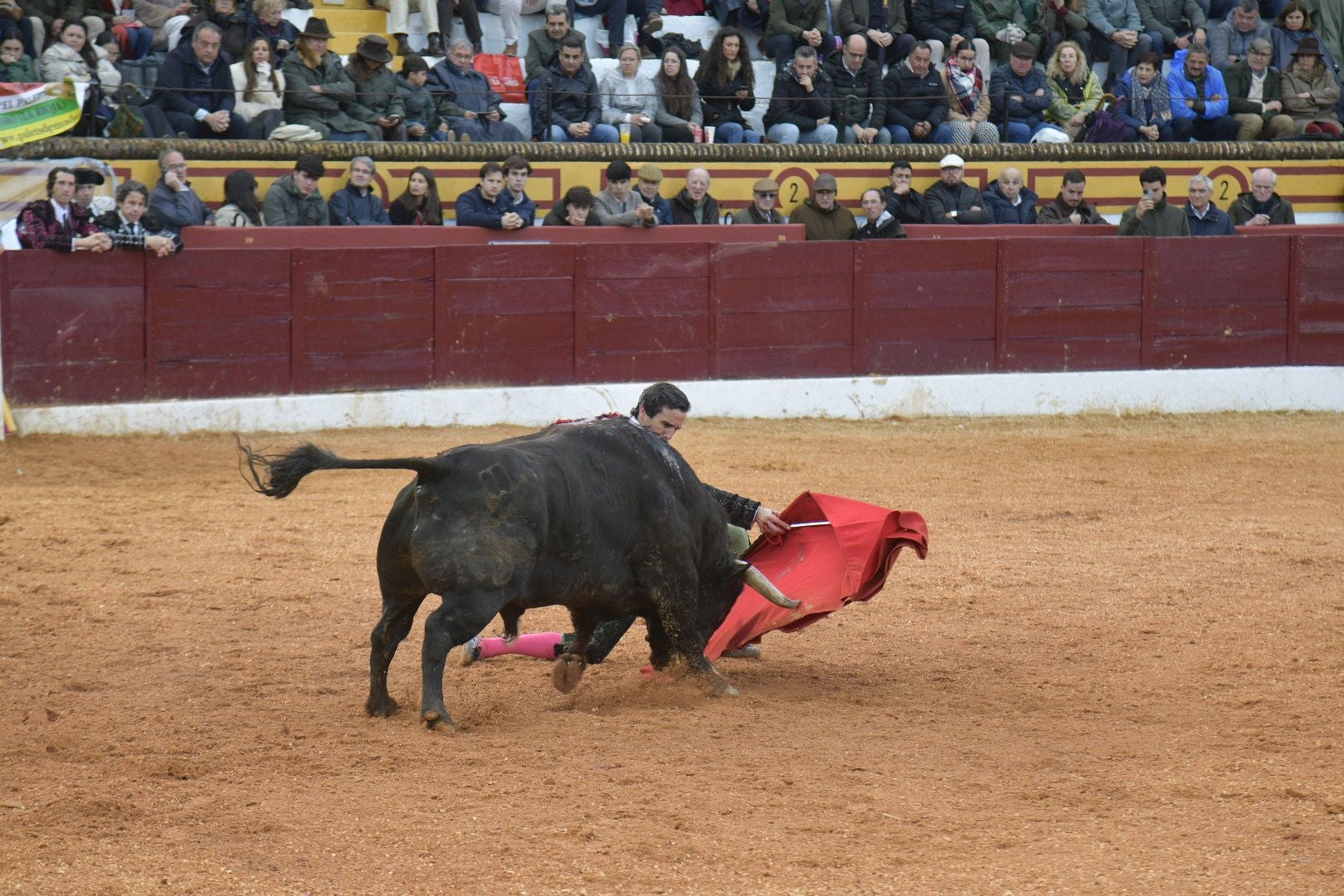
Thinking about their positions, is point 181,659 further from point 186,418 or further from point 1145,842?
point 186,418

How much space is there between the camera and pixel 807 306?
12305 mm

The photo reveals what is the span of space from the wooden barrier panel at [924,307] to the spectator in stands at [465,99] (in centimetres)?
303

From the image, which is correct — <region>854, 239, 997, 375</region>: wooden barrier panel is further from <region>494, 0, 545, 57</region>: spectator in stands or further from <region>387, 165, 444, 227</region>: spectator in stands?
<region>494, 0, 545, 57</region>: spectator in stands

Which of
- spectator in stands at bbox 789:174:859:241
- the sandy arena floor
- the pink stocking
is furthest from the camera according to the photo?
spectator in stands at bbox 789:174:859:241

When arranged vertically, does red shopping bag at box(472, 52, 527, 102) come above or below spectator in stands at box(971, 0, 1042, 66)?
below

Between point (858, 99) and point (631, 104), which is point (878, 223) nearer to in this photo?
point (858, 99)

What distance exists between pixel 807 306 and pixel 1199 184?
3.47m

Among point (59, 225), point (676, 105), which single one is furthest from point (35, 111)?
point (676, 105)

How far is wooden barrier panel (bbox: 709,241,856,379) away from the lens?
39.7 ft

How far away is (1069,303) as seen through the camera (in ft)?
42.3

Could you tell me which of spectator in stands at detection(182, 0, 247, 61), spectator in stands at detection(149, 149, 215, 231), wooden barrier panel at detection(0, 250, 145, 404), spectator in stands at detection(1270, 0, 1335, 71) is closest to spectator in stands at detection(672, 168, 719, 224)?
spectator in stands at detection(182, 0, 247, 61)

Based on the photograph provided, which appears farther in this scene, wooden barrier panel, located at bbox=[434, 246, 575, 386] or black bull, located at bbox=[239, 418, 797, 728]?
→ wooden barrier panel, located at bbox=[434, 246, 575, 386]

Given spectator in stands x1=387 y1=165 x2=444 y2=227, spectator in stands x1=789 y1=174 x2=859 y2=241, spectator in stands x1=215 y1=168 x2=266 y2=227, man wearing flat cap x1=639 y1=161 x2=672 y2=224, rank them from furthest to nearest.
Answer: spectator in stands x1=789 y1=174 x2=859 y2=241 < man wearing flat cap x1=639 y1=161 x2=672 y2=224 < spectator in stands x1=387 y1=165 x2=444 y2=227 < spectator in stands x1=215 y1=168 x2=266 y2=227

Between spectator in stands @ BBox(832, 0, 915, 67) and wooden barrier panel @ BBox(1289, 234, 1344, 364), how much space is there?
3.90 metres
